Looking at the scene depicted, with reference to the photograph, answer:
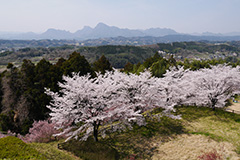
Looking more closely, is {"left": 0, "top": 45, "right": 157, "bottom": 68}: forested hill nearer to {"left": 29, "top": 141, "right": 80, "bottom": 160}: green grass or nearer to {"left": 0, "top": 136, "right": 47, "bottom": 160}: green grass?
{"left": 29, "top": 141, "right": 80, "bottom": 160}: green grass

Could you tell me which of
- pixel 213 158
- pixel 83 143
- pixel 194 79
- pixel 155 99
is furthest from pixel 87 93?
pixel 194 79

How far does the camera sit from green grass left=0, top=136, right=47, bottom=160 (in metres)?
6.29

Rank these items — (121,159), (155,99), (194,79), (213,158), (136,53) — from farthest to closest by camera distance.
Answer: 1. (136,53)
2. (194,79)
3. (155,99)
4. (121,159)
5. (213,158)

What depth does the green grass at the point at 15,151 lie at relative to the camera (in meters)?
6.29

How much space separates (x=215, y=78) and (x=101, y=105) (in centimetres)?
1452

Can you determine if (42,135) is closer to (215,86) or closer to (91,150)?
(91,150)

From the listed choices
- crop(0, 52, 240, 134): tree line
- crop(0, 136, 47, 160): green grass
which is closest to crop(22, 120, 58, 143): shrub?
crop(0, 52, 240, 134): tree line

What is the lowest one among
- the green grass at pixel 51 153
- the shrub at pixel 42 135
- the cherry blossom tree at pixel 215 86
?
the shrub at pixel 42 135

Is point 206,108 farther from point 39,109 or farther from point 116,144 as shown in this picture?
point 39,109

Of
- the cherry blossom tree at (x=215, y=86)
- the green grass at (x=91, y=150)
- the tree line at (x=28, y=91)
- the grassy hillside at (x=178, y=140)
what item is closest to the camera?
the green grass at (x=91, y=150)

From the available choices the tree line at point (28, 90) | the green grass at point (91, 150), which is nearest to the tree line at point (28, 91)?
the tree line at point (28, 90)

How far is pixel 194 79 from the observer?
754 inches

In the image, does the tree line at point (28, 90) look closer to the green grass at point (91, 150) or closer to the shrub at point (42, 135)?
the shrub at point (42, 135)

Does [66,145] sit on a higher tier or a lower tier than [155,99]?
lower
